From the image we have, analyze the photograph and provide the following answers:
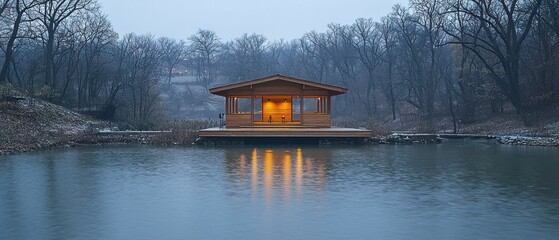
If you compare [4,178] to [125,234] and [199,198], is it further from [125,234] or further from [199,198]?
[125,234]

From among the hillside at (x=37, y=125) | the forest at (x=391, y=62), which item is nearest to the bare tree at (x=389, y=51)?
the forest at (x=391, y=62)

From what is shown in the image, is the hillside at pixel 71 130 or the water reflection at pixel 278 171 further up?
the hillside at pixel 71 130

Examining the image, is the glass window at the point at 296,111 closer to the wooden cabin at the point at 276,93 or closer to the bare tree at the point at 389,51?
the wooden cabin at the point at 276,93

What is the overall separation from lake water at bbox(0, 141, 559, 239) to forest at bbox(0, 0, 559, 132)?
19.4 metres

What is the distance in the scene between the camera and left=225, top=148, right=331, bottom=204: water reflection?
12.3 m

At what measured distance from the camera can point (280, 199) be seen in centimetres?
1112

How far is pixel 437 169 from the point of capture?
16.8 m

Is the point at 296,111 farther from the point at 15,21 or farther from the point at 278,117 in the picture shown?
the point at 15,21

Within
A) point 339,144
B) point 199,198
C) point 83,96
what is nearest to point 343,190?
point 199,198

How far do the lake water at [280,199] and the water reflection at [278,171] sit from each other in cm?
3

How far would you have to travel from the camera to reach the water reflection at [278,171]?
12.3 metres

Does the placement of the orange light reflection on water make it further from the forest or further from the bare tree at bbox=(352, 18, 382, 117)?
the bare tree at bbox=(352, 18, 382, 117)

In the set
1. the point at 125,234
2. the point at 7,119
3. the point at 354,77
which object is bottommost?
the point at 125,234

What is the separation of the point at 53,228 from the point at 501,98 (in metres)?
38.0
